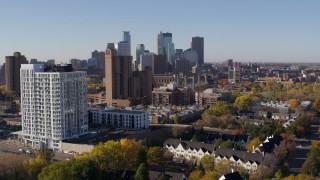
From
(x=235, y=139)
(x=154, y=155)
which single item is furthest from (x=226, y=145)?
(x=154, y=155)

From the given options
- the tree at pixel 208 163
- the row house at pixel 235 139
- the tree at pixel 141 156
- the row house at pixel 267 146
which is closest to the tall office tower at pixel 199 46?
the row house at pixel 235 139

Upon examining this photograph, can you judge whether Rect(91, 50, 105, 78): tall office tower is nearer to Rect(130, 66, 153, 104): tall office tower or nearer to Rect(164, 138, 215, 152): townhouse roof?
Rect(130, 66, 153, 104): tall office tower

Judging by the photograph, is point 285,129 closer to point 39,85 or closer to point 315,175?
point 315,175

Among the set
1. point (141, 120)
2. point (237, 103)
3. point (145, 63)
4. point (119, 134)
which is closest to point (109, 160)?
point (119, 134)

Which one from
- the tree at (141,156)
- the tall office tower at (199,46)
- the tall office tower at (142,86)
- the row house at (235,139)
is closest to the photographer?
the tree at (141,156)

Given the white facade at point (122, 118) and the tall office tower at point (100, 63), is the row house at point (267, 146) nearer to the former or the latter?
the white facade at point (122, 118)

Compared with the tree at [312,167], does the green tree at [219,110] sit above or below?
above

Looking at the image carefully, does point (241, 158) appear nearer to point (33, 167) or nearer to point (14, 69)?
point (33, 167)
